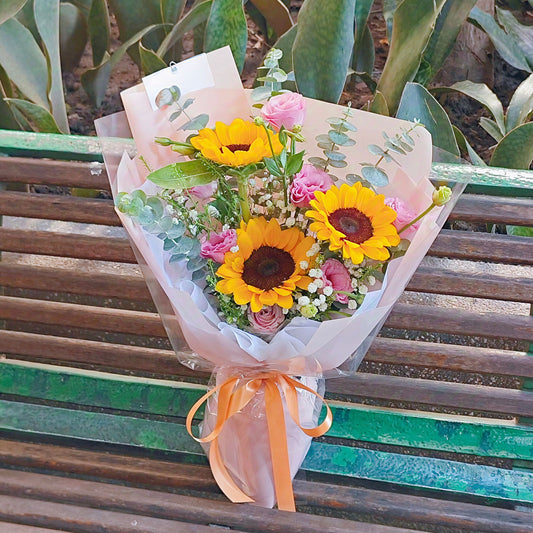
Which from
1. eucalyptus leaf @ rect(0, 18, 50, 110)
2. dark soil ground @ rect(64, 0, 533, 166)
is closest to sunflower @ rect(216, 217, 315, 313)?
eucalyptus leaf @ rect(0, 18, 50, 110)

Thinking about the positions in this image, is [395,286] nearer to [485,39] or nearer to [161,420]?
[161,420]

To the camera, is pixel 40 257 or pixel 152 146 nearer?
pixel 152 146

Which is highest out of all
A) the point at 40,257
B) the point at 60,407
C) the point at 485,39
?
the point at 485,39

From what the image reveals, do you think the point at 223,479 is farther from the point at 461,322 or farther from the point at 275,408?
the point at 461,322

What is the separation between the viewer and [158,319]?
86 cm

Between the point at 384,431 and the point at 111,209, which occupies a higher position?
the point at 111,209

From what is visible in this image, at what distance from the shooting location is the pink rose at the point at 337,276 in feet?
2.02

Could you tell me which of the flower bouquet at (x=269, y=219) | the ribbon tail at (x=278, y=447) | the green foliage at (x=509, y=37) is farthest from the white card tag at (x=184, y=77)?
the green foliage at (x=509, y=37)

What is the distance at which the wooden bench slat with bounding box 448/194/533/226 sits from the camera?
2.60 ft

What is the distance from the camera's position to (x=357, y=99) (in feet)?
4.45

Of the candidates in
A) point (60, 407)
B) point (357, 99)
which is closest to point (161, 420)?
point (60, 407)

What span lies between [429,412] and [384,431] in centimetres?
7

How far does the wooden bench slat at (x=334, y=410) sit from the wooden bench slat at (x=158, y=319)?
83 millimetres

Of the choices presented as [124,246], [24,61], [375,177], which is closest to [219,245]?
[375,177]
